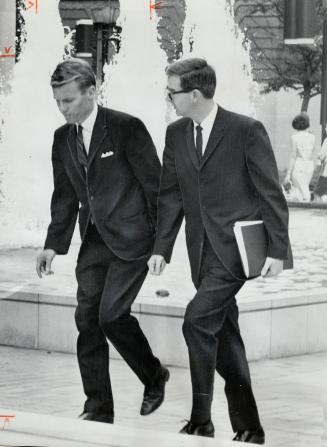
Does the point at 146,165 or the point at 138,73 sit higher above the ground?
the point at 138,73

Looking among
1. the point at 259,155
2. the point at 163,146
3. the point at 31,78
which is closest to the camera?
the point at 259,155

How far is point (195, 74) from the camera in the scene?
723cm

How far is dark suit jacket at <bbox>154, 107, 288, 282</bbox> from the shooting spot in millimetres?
6988

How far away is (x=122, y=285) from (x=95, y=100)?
0.99 meters

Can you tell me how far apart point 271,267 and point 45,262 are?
5.02ft

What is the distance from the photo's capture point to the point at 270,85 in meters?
7.64

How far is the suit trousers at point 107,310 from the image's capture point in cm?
755

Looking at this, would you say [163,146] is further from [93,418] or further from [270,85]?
[93,418]

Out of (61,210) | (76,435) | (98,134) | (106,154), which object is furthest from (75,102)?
(76,435)

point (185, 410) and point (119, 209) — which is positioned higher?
point (119, 209)

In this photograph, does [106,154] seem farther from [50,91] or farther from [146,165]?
[50,91]

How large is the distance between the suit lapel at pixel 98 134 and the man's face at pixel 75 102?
74mm

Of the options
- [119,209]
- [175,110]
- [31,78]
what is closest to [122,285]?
[119,209]

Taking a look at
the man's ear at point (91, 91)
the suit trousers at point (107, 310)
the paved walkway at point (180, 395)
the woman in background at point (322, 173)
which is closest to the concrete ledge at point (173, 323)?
the paved walkway at point (180, 395)
